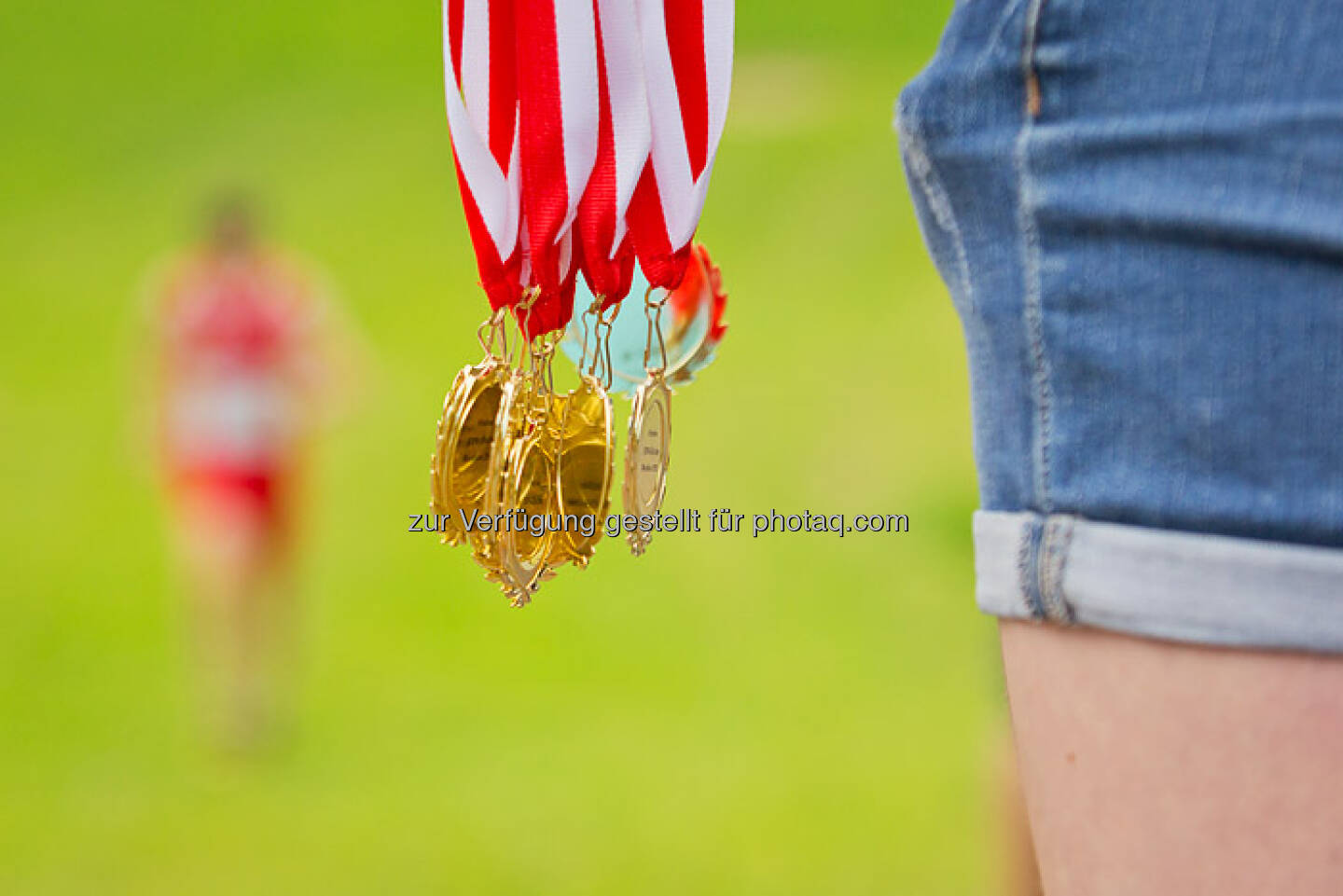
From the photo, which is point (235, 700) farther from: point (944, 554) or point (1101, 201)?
point (1101, 201)

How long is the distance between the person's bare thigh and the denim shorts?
11mm

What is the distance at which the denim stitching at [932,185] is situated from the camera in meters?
0.52

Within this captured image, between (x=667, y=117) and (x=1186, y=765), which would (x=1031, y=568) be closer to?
(x=1186, y=765)

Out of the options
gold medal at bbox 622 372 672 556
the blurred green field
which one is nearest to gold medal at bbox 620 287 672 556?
gold medal at bbox 622 372 672 556

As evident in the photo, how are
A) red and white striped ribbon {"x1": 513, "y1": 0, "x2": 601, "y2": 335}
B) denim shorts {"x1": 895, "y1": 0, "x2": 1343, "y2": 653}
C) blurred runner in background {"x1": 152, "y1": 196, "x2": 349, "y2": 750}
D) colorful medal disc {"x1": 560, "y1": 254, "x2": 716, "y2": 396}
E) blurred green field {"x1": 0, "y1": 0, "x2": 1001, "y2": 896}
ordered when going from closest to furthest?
denim shorts {"x1": 895, "y1": 0, "x2": 1343, "y2": 653}, red and white striped ribbon {"x1": 513, "y1": 0, "x2": 601, "y2": 335}, colorful medal disc {"x1": 560, "y1": 254, "x2": 716, "y2": 396}, blurred green field {"x1": 0, "y1": 0, "x2": 1001, "y2": 896}, blurred runner in background {"x1": 152, "y1": 196, "x2": 349, "y2": 750}

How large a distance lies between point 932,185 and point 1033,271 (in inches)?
2.1

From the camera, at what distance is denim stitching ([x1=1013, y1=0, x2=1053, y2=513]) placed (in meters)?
0.48

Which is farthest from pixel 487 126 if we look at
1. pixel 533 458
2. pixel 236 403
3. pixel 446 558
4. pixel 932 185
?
pixel 446 558

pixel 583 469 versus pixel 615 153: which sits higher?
pixel 615 153

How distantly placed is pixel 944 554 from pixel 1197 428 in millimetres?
4102

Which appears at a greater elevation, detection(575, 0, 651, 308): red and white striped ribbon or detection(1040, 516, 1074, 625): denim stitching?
detection(575, 0, 651, 308): red and white striped ribbon

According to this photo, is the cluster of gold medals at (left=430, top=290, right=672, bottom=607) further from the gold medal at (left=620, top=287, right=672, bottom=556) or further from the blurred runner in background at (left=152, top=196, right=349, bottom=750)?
the blurred runner in background at (left=152, top=196, right=349, bottom=750)

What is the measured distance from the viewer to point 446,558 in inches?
199

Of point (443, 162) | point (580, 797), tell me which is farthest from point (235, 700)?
point (443, 162)
